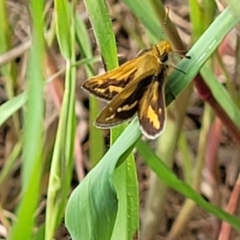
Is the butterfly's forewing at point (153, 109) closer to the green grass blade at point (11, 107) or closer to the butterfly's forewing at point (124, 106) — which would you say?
the butterfly's forewing at point (124, 106)

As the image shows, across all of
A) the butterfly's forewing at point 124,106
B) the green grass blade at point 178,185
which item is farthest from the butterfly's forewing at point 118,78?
the green grass blade at point 178,185

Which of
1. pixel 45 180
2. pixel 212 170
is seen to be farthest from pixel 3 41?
pixel 212 170

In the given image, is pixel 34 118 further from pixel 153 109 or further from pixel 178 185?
pixel 178 185

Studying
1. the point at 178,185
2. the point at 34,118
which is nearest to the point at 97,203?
the point at 34,118

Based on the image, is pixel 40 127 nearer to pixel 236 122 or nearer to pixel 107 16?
pixel 107 16

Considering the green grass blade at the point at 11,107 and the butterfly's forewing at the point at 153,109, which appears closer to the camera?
the butterfly's forewing at the point at 153,109

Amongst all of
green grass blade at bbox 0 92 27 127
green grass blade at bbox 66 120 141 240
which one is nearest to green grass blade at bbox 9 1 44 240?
green grass blade at bbox 66 120 141 240

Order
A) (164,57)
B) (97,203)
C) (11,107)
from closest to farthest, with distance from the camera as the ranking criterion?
(97,203) < (164,57) < (11,107)
